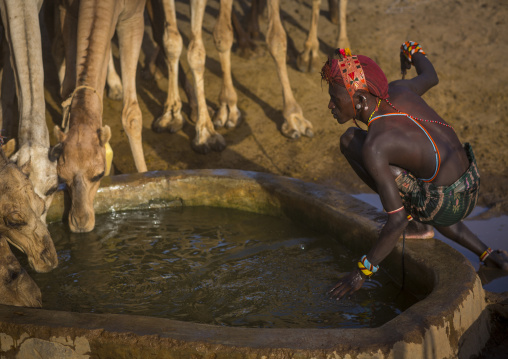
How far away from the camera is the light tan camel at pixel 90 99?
433 centimetres

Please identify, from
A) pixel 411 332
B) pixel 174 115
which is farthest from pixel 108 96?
pixel 411 332

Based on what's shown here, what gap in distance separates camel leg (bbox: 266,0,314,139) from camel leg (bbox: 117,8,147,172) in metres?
1.63

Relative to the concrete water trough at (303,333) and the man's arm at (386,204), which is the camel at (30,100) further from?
the man's arm at (386,204)

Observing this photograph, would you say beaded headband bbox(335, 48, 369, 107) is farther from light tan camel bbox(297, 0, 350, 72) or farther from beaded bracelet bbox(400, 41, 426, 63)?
light tan camel bbox(297, 0, 350, 72)

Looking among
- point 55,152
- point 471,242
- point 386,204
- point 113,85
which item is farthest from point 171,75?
point 386,204

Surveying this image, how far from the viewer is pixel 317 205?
4082 mm

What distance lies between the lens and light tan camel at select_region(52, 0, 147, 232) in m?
4.33

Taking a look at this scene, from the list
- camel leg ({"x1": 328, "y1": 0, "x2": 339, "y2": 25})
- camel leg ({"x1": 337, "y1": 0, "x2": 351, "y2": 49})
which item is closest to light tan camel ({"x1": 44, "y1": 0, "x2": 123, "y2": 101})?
camel leg ({"x1": 337, "y1": 0, "x2": 351, "y2": 49})

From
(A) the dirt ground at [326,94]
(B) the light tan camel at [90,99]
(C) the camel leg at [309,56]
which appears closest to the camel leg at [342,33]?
(A) the dirt ground at [326,94]

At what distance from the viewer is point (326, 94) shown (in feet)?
26.3

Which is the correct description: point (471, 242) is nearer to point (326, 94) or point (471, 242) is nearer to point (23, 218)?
point (23, 218)

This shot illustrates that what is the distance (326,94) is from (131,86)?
9.55 feet

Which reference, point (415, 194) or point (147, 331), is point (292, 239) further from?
point (147, 331)

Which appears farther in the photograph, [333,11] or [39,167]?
[333,11]
